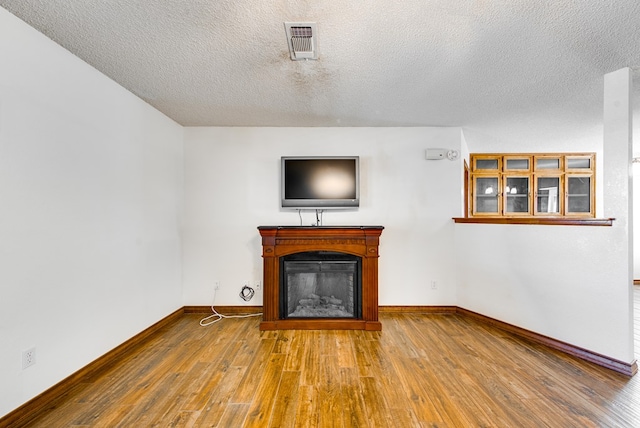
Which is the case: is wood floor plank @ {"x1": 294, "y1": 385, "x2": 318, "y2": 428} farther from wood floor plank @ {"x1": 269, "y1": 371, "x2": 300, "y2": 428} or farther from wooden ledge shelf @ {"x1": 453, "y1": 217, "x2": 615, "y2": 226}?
wooden ledge shelf @ {"x1": 453, "y1": 217, "x2": 615, "y2": 226}

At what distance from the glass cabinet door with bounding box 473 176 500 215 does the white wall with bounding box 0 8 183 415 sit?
204 inches

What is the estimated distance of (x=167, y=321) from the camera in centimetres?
315

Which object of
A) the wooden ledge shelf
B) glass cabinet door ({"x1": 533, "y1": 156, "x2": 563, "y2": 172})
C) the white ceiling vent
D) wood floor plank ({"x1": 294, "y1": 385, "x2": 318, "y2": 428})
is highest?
the white ceiling vent

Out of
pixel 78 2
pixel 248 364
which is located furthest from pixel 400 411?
pixel 78 2

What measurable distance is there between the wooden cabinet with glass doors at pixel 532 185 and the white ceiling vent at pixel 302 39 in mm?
4274

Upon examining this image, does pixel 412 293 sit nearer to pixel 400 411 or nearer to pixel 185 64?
pixel 400 411

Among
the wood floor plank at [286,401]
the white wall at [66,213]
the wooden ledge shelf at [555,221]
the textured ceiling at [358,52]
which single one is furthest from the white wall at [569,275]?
the white wall at [66,213]

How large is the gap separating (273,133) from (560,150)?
4.79 m

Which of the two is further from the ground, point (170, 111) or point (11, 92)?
point (170, 111)

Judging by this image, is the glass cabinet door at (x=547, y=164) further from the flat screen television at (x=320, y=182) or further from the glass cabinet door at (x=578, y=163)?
the flat screen television at (x=320, y=182)

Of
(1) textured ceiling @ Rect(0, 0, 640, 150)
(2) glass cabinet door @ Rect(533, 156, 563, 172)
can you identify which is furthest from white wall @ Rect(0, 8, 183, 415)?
(2) glass cabinet door @ Rect(533, 156, 563, 172)

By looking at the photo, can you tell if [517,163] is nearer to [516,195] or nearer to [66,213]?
[516,195]

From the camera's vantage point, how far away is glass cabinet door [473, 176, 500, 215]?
5.15 metres

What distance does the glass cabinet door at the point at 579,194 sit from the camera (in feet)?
16.8
